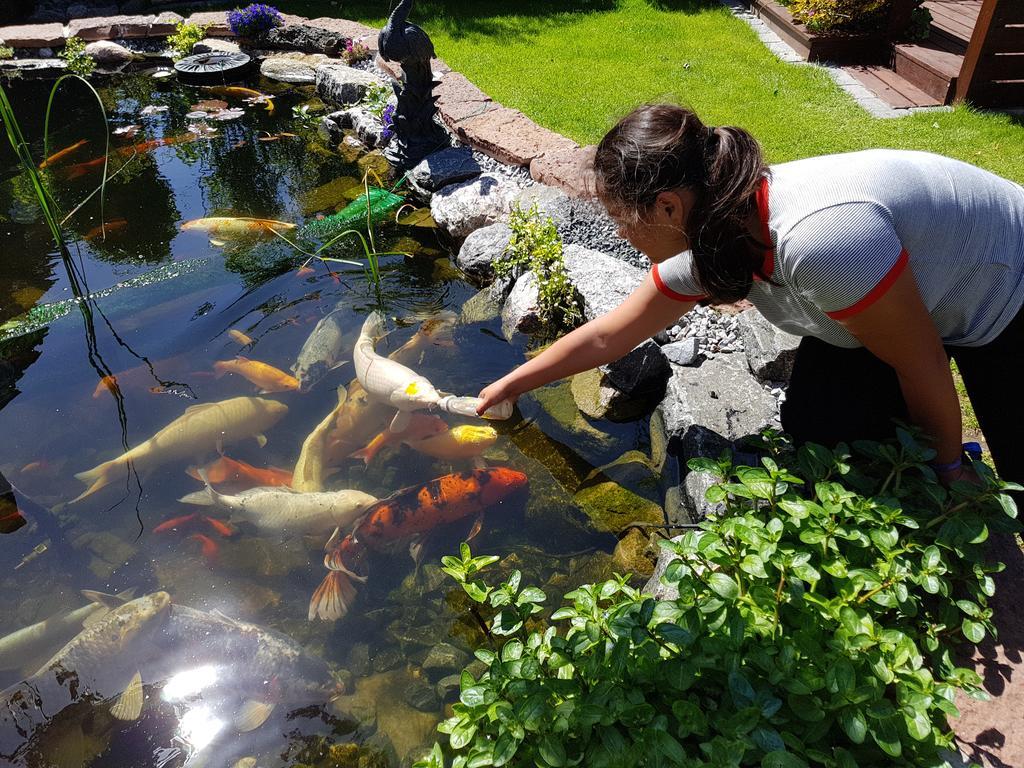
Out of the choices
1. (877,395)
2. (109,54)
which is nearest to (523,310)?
(877,395)

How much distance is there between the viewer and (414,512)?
3184 mm

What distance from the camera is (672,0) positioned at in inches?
415

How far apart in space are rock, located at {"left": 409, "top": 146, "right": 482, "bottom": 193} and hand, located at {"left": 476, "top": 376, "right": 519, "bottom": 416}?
3.00 meters

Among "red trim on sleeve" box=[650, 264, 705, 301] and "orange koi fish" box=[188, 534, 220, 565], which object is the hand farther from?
"orange koi fish" box=[188, 534, 220, 565]

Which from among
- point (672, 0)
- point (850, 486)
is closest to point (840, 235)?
point (850, 486)

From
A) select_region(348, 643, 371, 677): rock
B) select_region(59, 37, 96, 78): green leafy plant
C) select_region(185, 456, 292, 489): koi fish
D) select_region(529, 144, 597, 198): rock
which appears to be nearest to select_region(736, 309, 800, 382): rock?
select_region(529, 144, 597, 198): rock

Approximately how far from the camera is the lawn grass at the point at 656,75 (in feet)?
19.3

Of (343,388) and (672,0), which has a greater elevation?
(672,0)

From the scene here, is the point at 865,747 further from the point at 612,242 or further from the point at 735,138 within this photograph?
the point at 612,242

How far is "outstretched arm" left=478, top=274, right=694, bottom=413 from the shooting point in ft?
8.46

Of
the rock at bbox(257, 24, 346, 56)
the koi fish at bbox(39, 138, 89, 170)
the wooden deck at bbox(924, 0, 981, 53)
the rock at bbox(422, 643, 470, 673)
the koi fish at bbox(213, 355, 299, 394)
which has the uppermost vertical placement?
the wooden deck at bbox(924, 0, 981, 53)

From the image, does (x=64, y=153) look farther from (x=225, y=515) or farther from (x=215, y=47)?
(x=225, y=515)

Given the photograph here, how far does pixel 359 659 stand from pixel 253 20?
31.8 feet

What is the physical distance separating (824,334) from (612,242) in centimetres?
242
